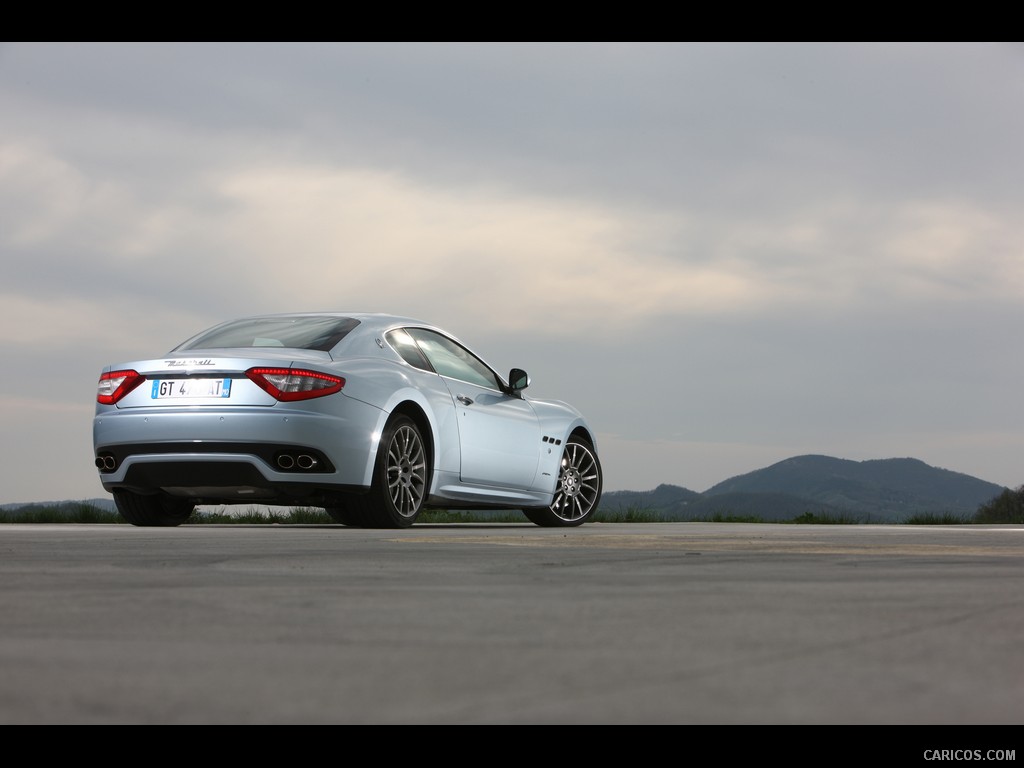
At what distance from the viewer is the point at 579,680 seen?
2.53 meters

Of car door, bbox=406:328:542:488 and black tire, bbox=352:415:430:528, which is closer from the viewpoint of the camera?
black tire, bbox=352:415:430:528

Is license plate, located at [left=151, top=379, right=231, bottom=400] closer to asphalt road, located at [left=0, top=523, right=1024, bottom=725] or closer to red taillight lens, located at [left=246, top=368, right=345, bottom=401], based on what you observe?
red taillight lens, located at [left=246, top=368, right=345, bottom=401]

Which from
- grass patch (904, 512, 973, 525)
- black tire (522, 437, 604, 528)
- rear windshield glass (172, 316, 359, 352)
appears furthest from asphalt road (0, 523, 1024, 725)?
grass patch (904, 512, 973, 525)

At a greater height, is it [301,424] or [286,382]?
[286,382]

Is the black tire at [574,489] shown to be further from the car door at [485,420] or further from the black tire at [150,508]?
the black tire at [150,508]

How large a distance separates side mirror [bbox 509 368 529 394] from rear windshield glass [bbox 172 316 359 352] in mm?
1864

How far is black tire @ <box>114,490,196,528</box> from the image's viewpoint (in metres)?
10.3

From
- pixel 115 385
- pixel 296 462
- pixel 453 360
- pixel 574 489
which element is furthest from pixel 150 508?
pixel 574 489

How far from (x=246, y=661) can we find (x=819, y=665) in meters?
1.12

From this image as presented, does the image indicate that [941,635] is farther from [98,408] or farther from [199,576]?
[98,408]

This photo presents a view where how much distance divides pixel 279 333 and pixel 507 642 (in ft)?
24.7

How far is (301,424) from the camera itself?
9156 millimetres

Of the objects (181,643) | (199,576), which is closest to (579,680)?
(181,643)

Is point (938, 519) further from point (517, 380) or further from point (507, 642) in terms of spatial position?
point (507, 642)
